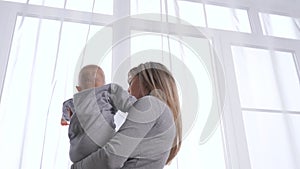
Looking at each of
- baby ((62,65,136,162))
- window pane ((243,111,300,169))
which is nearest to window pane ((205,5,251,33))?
window pane ((243,111,300,169))

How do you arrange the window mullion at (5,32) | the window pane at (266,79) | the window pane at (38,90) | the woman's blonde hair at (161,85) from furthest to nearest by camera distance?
the window pane at (266,79)
the window mullion at (5,32)
the window pane at (38,90)
the woman's blonde hair at (161,85)

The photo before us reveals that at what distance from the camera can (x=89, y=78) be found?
2.33ft

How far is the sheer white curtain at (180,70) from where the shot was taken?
3.44 feet

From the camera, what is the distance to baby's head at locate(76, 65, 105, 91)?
2.31ft

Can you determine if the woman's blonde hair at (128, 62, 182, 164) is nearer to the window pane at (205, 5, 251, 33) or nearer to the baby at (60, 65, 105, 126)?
the baby at (60, 65, 105, 126)

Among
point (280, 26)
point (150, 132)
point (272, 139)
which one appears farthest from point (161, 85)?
point (280, 26)

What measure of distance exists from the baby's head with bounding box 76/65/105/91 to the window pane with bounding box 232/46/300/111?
2.59 ft

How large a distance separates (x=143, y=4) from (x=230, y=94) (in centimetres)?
60

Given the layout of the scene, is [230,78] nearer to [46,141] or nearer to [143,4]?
[143,4]

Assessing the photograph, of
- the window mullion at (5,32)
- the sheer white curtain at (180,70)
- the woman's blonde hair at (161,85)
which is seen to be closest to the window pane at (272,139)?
the sheer white curtain at (180,70)

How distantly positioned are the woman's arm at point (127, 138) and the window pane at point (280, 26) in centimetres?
115

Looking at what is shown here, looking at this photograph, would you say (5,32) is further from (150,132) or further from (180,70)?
(150,132)

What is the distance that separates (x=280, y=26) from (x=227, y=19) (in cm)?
31

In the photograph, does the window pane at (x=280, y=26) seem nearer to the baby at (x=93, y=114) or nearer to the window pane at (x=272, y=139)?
the window pane at (x=272, y=139)
